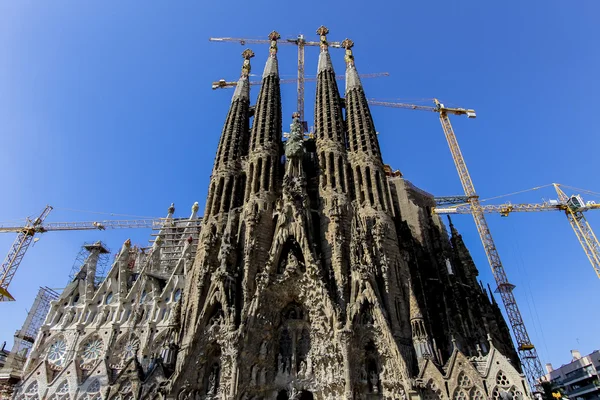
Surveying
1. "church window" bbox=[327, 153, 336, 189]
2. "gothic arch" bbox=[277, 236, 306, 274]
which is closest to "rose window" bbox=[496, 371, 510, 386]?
"gothic arch" bbox=[277, 236, 306, 274]

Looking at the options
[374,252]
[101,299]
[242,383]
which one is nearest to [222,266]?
[242,383]

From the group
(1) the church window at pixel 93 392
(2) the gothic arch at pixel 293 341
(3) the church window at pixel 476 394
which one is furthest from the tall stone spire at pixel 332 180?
(1) the church window at pixel 93 392

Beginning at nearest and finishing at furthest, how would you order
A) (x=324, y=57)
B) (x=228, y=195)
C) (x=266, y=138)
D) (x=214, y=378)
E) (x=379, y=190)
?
1. (x=214, y=378)
2. (x=379, y=190)
3. (x=228, y=195)
4. (x=266, y=138)
5. (x=324, y=57)

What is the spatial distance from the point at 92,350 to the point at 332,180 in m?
23.2

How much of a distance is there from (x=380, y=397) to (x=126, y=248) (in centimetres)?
2847

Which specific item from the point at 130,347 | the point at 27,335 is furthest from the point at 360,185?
the point at 27,335

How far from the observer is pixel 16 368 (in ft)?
118

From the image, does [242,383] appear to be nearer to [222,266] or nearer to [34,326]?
[222,266]

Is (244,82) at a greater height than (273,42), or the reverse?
(273,42)

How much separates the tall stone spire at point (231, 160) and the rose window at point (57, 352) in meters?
A: 16.2

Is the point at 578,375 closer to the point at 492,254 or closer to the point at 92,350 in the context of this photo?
the point at 492,254

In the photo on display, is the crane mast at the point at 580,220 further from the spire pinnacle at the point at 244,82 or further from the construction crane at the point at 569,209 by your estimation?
the spire pinnacle at the point at 244,82

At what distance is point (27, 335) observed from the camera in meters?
40.3

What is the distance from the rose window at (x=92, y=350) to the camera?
99.7 ft
